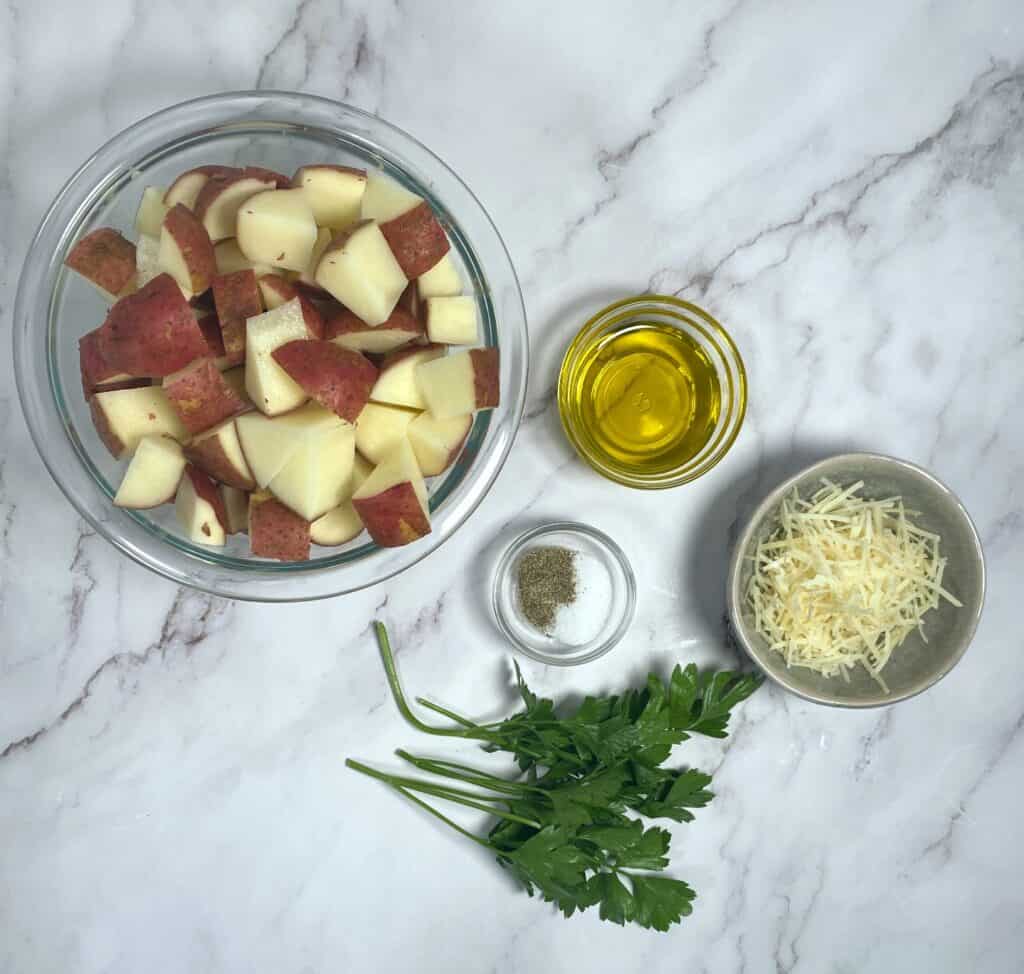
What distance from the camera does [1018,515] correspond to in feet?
5.48

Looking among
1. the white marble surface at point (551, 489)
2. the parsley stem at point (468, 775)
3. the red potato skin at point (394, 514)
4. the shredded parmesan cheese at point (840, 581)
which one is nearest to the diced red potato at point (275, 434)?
the red potato skin at point (394, 514)

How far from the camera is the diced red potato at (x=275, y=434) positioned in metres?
1.21

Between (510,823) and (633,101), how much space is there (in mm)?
Answer: 1230

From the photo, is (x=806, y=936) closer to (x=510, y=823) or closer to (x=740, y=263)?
(x=510, y=823)

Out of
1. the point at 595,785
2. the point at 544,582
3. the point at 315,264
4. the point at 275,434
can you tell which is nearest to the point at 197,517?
the point at 275,434

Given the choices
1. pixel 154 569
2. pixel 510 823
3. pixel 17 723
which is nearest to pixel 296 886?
pixel 510 823

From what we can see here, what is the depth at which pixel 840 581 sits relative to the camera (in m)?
1.45

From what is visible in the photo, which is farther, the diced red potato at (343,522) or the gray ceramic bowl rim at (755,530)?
the gray ceramic bowl rim at (755,530)

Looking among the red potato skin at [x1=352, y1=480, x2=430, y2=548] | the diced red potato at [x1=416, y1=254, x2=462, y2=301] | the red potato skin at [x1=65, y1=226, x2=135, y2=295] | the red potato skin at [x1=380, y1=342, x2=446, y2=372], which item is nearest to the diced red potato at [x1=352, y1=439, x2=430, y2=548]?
the red potato skin at [x1=352, y1=480, x2=430, y2=548]

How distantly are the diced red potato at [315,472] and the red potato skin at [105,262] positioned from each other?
34 centimetres

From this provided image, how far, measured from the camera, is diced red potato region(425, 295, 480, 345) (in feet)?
4.21

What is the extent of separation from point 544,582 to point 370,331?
0.55 m

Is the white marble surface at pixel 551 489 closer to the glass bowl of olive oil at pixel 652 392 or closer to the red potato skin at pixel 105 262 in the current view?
the glass bowl of olive oil at pixel 652 392

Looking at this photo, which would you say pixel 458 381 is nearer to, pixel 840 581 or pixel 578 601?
pixel 578 601
